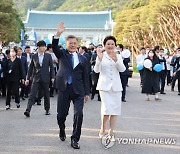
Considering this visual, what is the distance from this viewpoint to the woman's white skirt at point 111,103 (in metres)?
6.55

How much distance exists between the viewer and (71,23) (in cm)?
8188

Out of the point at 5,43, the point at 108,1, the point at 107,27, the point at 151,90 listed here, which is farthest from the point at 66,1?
the point at 151,90

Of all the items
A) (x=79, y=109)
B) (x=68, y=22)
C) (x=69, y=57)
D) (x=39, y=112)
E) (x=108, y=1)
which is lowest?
(x=39, y=112)

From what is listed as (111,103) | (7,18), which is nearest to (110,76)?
(111,103)

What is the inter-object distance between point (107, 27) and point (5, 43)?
41035 millimetres

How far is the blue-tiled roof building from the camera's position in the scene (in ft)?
262

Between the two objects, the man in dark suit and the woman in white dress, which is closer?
the woman in white dress

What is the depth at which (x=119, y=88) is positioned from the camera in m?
6.58

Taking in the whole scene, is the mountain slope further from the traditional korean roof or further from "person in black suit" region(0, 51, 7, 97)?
"person in black suit" region(0, 51, 7, 97)

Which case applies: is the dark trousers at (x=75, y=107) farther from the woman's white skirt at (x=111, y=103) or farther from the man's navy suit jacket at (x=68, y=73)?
the woman's white skirt at (x=111, y=103)

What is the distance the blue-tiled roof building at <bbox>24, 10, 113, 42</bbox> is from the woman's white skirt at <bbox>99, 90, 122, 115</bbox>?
72.7 m

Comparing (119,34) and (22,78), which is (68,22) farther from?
(22,78)

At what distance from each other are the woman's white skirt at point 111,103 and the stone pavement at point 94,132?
0.54 meters

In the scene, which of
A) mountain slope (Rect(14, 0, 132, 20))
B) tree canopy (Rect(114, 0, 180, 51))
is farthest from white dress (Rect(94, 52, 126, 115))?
mountain slope (Rect(14, 0, 132, 20))
